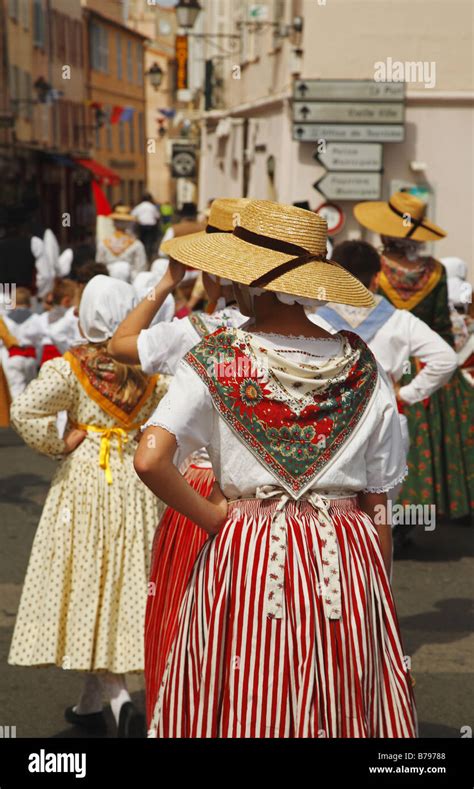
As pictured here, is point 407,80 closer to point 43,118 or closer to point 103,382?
point 103,382

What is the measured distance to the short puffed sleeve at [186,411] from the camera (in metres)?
3.14

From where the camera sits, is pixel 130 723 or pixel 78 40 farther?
pixel 78 40

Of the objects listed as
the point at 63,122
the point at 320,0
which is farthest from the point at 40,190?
the point at 320,0

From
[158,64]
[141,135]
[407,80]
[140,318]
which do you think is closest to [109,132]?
[158,64]

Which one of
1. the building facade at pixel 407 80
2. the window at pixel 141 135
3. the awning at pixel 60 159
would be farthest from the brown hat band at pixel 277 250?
the window at pixel 141 135

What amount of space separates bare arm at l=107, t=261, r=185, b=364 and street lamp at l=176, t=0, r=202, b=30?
21441 millimetres

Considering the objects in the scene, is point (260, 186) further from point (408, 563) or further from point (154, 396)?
point (154, 396)

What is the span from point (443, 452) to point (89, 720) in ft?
11.6

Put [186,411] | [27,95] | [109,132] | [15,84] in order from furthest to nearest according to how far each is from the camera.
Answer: [109,132] → [27,95] → [15,84] → [186,411]

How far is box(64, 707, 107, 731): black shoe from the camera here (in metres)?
4.95

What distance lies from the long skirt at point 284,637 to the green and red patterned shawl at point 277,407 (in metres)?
0.12

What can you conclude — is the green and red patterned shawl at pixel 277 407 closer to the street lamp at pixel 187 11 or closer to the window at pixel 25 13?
A: the street lamp at pixel 187 11

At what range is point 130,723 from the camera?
4.64m

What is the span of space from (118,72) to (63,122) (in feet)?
50.5
